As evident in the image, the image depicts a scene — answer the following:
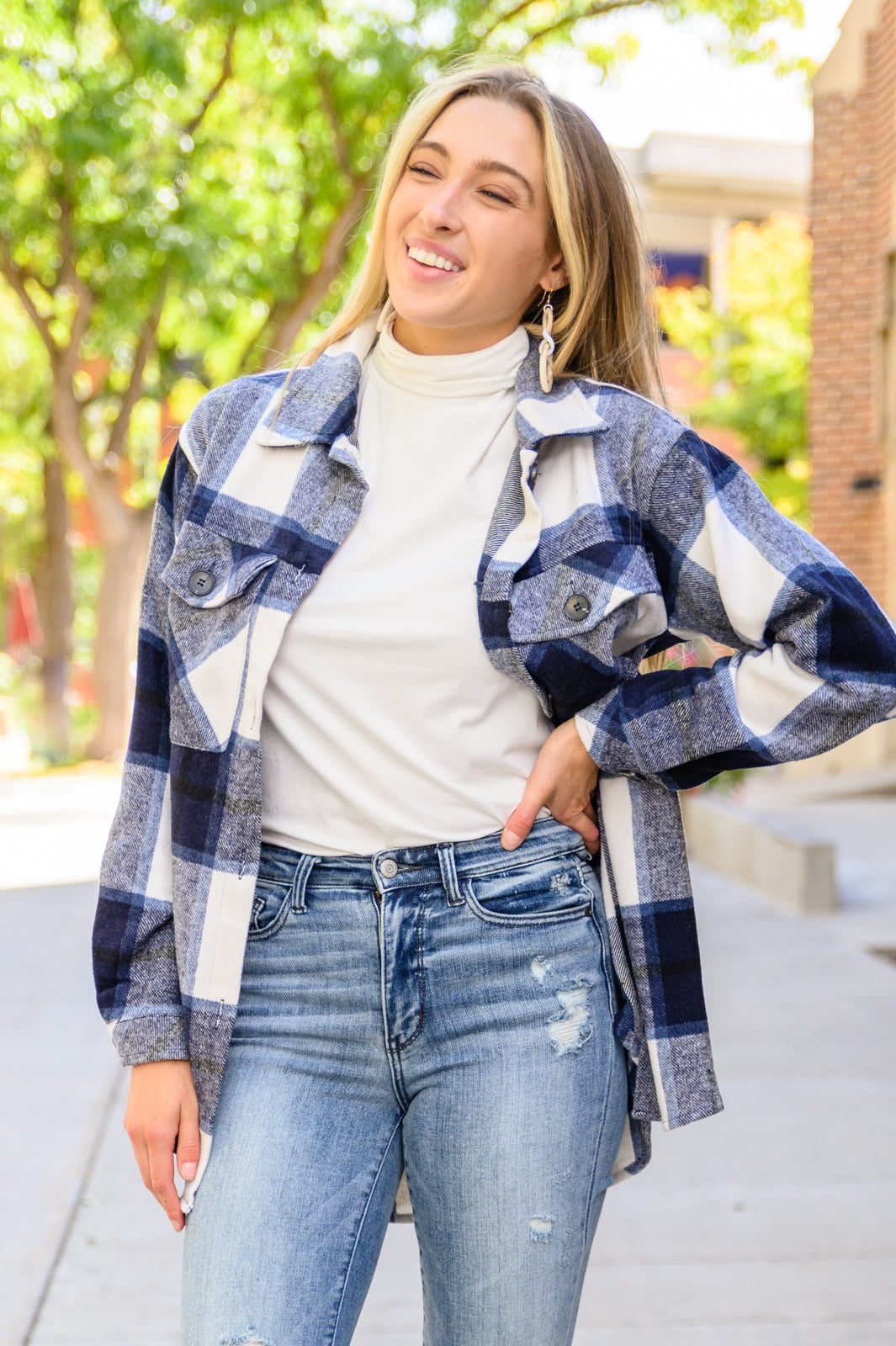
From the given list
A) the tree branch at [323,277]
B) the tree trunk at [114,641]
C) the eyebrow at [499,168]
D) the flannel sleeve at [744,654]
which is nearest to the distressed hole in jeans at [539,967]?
the flannel sleeve at [744,654]

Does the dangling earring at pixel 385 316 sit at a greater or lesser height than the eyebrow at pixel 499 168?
lesser

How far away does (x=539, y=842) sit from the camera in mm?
1712

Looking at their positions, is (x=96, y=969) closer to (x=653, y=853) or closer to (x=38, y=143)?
(x=653, y=853)

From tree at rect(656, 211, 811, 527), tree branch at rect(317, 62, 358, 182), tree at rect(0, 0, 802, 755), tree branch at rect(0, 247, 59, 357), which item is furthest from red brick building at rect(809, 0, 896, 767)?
tree branch at rect(0, 247, 59, 357)

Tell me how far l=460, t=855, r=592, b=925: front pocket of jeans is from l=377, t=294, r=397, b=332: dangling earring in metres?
0.73

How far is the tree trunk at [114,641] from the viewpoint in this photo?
15.0 m

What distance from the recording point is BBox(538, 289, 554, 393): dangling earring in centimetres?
184

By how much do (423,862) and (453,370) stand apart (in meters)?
0.63

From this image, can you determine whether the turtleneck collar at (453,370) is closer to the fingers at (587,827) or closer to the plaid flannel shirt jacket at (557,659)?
the plaid flannel shirt jacket at (557,659)

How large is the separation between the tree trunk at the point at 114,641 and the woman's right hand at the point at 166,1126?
13.6 metres

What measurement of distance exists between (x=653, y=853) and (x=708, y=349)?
61.4ft

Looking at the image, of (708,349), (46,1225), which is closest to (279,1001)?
(46,1225)

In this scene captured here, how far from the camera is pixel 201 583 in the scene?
1.73 m

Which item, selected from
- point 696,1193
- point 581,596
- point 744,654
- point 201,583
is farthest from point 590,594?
point 696,1193
